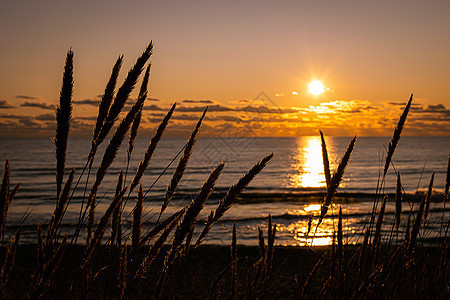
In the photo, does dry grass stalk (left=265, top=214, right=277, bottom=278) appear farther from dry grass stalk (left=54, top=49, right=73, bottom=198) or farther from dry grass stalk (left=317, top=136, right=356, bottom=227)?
dry grass stalk (left=54, top=49, right=73, bottom=198)

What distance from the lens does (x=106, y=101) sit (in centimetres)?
140

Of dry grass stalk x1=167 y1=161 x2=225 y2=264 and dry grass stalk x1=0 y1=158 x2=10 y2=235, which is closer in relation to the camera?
dry grass stalk x1=167 y1=161 x2=225 y2=264

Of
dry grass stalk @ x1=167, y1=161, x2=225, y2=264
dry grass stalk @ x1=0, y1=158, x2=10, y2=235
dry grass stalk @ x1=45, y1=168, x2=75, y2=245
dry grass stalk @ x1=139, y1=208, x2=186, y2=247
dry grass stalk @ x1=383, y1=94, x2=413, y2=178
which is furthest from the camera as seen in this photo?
dry grass stalk @ x1=383, y1=94, x2=413, y2=178

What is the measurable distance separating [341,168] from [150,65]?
3.35 feet

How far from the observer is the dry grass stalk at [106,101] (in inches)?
53.8

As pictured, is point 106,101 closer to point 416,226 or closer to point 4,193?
point 4,193

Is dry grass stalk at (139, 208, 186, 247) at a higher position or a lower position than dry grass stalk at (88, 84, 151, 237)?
lower

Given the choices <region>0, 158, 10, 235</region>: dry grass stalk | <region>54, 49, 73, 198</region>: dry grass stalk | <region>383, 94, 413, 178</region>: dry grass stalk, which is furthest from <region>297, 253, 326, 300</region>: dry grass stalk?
<region>0, 158, 10, 235</region>: dry grass stalk

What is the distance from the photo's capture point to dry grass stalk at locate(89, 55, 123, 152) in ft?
4.48

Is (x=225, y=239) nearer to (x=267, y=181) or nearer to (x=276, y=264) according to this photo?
(x=276, y=264)

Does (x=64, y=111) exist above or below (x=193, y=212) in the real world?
above

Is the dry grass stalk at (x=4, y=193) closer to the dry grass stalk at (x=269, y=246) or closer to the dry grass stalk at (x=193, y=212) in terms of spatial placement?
the dry grass stalk at (x=193, y=212)

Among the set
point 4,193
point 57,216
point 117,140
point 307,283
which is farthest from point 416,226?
point 4,193

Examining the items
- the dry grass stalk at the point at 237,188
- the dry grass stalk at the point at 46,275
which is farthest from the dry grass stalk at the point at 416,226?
the dry grass stalk at the point at 46,275
